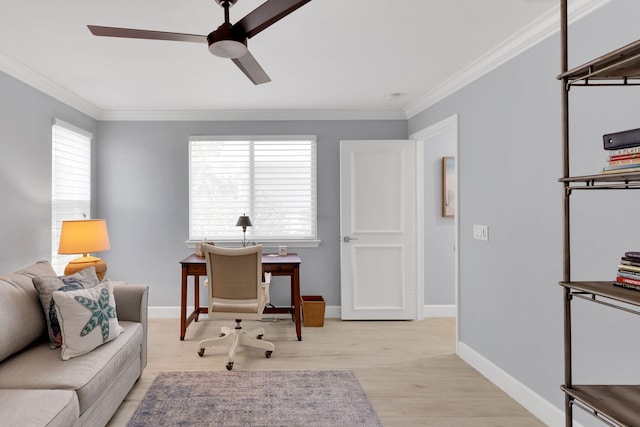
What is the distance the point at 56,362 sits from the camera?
199 centimetres

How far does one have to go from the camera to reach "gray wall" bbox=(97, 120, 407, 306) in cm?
433

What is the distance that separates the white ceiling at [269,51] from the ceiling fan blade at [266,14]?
494 millimetres

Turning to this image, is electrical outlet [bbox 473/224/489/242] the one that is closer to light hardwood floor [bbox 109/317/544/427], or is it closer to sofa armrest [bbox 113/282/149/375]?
light hardwood floor [bbox 109/317/544/427]

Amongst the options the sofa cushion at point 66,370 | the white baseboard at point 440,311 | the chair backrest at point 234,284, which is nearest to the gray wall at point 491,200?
the white baseboard at point 440,311

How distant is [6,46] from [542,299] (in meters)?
4.05

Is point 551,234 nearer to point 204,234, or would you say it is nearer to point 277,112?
point 277,112

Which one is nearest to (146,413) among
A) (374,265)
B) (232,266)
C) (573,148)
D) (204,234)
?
(232,266)

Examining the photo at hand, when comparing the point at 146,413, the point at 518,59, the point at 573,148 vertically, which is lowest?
the point at 146,413

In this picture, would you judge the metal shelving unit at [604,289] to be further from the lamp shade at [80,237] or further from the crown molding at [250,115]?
the lamp shade at [80,237]

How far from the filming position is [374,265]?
4258 mm

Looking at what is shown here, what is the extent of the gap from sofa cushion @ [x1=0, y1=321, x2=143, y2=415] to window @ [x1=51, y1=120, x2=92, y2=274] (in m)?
1.67

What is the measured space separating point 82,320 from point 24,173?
1.76m

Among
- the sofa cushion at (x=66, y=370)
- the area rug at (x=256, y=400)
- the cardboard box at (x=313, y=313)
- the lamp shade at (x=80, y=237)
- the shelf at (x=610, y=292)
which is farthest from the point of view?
the cardboard box at (x=313, y=313)

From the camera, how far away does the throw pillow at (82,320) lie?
2.07 meters
